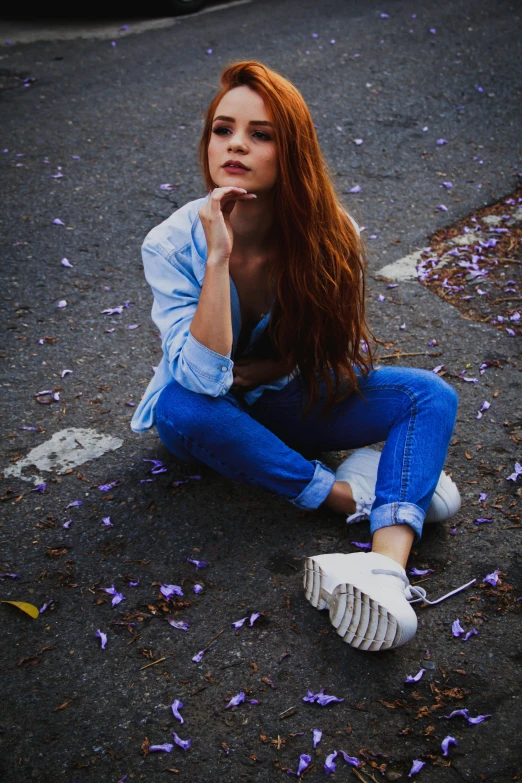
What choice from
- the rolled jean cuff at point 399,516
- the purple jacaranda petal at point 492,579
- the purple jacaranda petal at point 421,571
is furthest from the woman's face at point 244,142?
the purple jacaranda petal at point 492,579

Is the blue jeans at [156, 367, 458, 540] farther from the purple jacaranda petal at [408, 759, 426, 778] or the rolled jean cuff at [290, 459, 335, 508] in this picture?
the purple jacaranda petal at [408, 759, 426, 778]

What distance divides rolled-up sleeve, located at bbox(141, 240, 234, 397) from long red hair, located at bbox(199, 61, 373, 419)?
0.25 metres

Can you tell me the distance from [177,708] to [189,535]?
2.02 ft

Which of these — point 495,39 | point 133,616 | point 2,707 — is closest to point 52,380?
point 133,616

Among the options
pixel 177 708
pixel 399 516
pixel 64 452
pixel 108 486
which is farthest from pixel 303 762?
pixel 64 452

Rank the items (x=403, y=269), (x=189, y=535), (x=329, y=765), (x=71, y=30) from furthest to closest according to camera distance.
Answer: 1. (x=71, y=30)
2. (x=403, y=269)
3. (x=189, y=535)
4. (x=329, y=765)

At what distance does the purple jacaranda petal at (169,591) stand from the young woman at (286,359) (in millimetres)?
355

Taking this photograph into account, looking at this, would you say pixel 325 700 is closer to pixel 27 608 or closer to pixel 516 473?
pixel 27 608

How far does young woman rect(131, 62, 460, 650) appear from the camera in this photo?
2143 millimetres

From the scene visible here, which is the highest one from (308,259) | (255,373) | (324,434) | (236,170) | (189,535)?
(236,170)

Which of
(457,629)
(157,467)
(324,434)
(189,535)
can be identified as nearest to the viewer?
(457,629)

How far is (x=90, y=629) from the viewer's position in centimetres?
208

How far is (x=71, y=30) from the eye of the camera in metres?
7.09

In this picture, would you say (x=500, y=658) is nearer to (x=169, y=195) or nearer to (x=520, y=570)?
(x=520, y=570)
